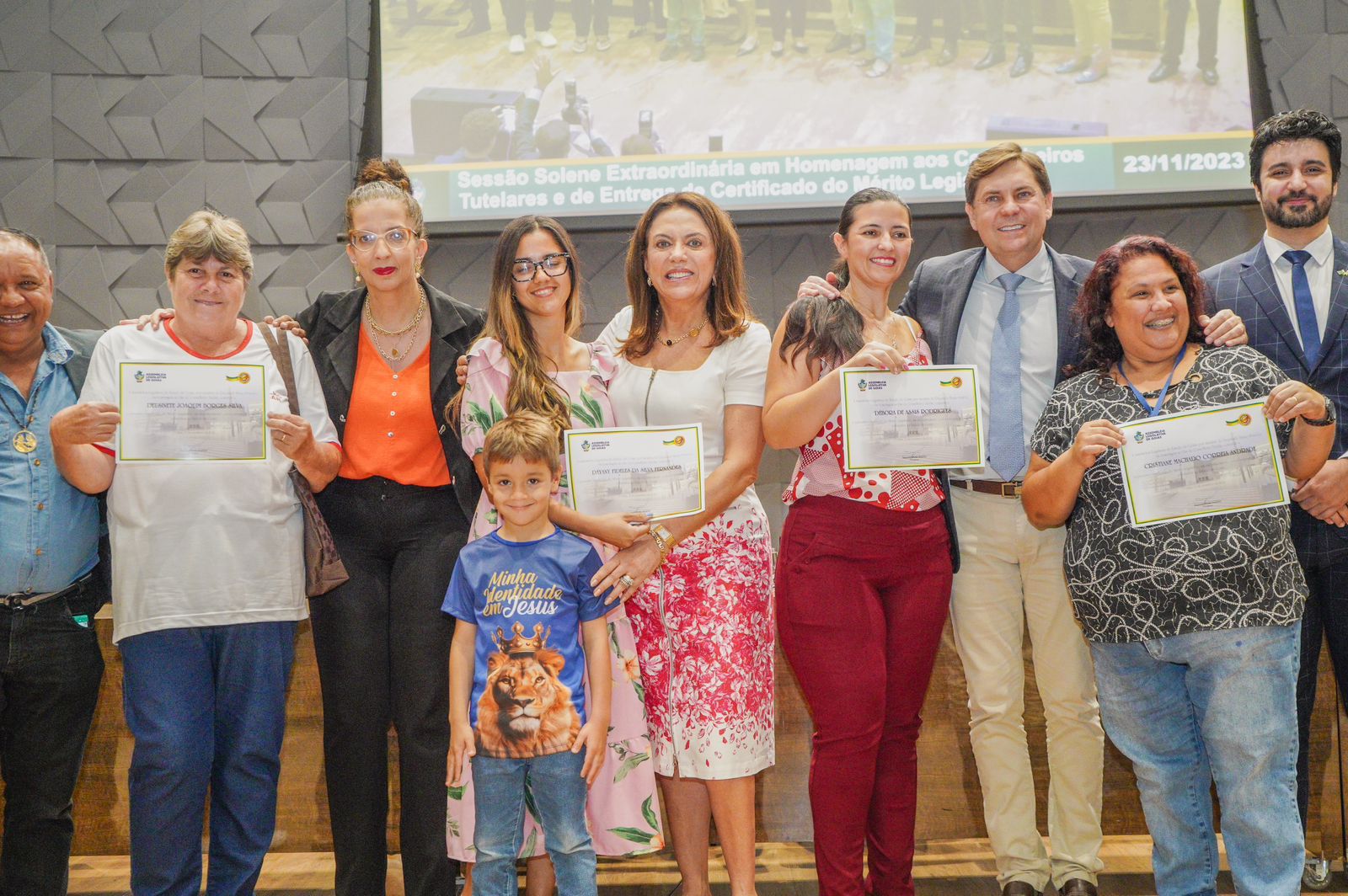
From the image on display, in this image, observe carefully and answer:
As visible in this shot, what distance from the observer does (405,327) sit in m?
2.74

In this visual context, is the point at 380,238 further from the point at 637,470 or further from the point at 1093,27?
the point at 1093,27

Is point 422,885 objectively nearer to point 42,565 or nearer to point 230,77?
point 42,565

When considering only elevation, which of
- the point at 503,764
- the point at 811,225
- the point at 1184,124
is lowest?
the point at 503,764

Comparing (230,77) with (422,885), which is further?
(230,77)

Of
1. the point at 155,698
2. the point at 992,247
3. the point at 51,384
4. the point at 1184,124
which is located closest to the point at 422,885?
the point at 155,698

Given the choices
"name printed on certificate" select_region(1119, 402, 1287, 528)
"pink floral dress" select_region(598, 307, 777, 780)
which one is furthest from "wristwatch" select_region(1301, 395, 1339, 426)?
"pink floral dress" select_region(598, 307, 777, 780)

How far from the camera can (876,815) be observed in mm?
2486

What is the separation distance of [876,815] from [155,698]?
5.73 ft

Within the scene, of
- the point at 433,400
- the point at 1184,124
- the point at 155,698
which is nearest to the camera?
the point at 155,698

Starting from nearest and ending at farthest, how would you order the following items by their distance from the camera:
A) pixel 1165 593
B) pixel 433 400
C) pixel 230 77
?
pixel 1165 593 < pixel 433 400 < pixel 230 77

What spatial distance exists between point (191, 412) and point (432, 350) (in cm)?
61

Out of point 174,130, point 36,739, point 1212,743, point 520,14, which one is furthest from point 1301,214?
point 174,130

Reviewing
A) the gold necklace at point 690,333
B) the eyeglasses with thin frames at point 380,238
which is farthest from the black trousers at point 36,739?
the gold necklace at point 690,333

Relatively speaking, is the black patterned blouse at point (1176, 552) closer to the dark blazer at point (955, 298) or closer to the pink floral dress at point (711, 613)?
the dark blazer at point (955, 298)
